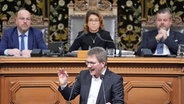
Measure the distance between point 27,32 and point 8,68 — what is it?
984 millimetres

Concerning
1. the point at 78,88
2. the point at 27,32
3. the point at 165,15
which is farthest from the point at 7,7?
the point at 78,88

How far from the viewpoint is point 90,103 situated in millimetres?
3928

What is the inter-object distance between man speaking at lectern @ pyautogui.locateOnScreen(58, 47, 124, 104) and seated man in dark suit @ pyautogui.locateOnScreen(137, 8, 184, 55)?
139 cm

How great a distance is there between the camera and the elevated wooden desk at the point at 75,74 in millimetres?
4758

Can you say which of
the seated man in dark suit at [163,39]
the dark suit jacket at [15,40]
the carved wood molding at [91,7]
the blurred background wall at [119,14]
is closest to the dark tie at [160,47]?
the seated man in dark suit at [163,39]

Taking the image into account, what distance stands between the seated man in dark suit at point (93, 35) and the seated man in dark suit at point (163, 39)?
1.29 ft

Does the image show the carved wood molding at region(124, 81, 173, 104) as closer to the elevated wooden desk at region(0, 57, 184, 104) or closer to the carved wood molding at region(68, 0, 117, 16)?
the elevated wooden desk at region(0, 57, 184, 104)

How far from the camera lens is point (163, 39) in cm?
541

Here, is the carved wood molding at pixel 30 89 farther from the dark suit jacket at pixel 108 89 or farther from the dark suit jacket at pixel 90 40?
the dark suit jacket at pixel 90 40

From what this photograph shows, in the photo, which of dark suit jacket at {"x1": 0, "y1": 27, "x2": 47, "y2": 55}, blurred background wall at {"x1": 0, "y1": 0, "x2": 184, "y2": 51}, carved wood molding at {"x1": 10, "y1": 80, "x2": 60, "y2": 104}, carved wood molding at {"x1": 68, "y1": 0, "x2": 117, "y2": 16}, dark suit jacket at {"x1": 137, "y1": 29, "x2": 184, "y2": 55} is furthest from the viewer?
blurred background wall at {"x1": 0, "y1": 0, "x2": 184, "y2": 51}

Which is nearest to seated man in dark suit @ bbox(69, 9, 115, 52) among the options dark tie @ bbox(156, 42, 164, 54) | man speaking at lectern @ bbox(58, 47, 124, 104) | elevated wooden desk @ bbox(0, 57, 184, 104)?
dark tie @ bbox(156, 42, 164, 54)

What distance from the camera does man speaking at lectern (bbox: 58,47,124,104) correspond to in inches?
152

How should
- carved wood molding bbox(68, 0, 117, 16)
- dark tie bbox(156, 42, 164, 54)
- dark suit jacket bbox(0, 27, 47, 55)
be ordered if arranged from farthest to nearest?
carved wood molding bbox(68, 0, 117, 16)
dark suit jacket bbox(0, 27, 47, 55)
dark tie bbox(156, 42, 164, 54)

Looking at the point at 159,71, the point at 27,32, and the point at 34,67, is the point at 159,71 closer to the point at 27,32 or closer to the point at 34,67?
the point at 34,67
